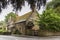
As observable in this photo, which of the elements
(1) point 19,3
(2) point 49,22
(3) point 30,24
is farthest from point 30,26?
(1) point 19,3

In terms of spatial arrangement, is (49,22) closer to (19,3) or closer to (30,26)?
(30,26)

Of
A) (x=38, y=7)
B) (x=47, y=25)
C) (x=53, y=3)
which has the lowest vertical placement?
(x=38, y=7)

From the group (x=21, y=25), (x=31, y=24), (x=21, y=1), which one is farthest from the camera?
(x=21, y=25)

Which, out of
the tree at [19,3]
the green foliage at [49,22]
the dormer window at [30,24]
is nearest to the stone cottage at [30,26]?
the dormer window at [30,24]

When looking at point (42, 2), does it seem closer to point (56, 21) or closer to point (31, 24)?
point (56, 21)

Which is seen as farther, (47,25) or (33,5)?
(47,25)

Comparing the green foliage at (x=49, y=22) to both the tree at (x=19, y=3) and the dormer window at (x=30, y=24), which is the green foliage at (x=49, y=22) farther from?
the tree at (x=19, y=3)

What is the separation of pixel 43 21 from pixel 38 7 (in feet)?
147

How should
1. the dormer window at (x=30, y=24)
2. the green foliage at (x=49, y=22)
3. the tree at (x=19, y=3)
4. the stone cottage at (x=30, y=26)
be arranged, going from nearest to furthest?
1. the tree at (x=19, y=3)
2. the green foliage at (x=49, y=22)
3. the stone cottage at (x=30, y=26)
4. the dormer window at (x=30, y=24)

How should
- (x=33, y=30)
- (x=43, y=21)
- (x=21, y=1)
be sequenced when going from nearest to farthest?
(x=21, y=1) → (x=43, y=21) → (x=33, y=30)

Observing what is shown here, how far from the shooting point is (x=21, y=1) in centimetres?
503

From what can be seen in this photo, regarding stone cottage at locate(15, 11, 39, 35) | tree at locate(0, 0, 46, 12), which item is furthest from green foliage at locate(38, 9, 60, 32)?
tree at locate(0, 0, 46, 12)

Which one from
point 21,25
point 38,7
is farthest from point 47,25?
point 38,7

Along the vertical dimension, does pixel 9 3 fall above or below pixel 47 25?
below
